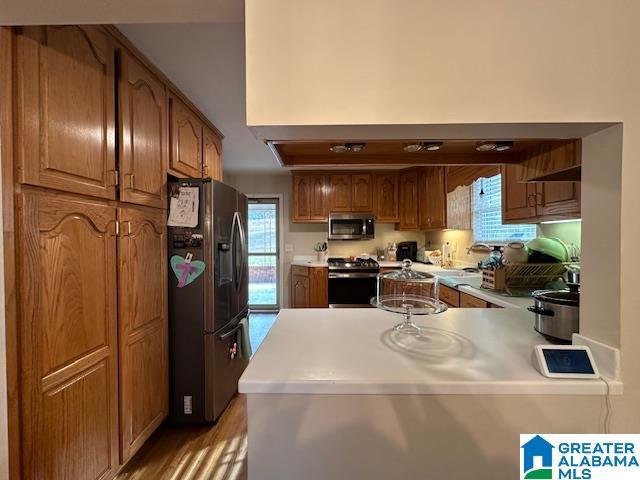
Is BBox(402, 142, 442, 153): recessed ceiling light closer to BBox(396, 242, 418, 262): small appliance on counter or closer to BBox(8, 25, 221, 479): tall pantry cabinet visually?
BBox(8, 25, 221, 479): tall pantry cabinet

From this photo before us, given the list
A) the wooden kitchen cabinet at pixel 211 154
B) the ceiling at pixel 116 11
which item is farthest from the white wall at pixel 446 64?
the wooden kitchen cabinet at pixel 211 154

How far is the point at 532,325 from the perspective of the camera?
47.4 inches

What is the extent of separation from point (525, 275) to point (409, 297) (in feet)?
3.75

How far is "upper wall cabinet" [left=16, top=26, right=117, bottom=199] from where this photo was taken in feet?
3.21

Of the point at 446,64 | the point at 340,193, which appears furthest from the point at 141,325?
the point at 340,193

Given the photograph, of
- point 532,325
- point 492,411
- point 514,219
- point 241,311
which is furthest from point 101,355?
point 514,219

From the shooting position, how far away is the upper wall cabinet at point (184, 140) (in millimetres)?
1880

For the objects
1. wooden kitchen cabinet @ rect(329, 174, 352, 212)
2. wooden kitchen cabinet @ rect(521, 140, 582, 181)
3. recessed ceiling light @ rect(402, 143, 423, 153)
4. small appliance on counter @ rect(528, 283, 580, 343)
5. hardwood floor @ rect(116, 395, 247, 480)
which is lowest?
hardwood floor @ rect(116, 395, 247, 480)

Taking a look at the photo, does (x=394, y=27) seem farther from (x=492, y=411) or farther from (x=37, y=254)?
(x=37, y=254)

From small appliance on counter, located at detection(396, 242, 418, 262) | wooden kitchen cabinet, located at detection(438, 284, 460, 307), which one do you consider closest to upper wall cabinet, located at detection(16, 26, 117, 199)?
wooden kitchen cabinet, located at detection(438, 284, 460, 307)

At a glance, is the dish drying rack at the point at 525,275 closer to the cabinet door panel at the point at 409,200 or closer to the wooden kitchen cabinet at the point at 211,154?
the cabinet door panel at the point at 409,200

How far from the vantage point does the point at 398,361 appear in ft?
2.83

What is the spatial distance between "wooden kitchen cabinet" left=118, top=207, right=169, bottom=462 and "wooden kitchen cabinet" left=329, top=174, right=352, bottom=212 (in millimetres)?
2576

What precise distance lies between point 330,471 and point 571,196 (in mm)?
1890
